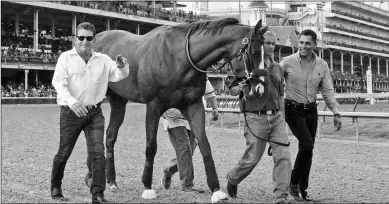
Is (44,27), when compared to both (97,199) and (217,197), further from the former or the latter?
(217,197)

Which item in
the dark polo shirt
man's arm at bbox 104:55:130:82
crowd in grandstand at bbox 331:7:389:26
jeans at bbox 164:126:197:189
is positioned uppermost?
crowd in grandstand at bbox 331:7:389:26

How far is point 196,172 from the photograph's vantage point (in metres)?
7.51

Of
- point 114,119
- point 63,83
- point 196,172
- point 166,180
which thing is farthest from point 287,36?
point 63,83

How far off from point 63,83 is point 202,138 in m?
1.41

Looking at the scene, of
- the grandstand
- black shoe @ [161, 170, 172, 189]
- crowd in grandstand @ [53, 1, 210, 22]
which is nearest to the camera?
black shoe @ [161, 170, 172, 189]

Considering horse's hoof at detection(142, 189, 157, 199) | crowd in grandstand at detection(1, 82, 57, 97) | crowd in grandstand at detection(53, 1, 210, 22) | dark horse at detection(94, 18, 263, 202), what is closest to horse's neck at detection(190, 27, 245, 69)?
dark horse at detection(94, 18, 263, 202)

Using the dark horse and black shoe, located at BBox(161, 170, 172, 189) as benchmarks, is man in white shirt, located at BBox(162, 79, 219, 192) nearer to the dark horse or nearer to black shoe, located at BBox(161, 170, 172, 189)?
black shoe, located at BBox(161, 170, 172, 189)

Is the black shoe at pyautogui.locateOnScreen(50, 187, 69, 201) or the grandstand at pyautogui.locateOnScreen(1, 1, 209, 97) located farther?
the grandstand at pyautogui.locateOnScreen(1, 1, 209, 97)

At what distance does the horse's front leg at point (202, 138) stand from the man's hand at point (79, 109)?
108 centimetres

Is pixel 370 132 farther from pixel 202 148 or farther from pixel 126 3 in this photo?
pixel 126 3

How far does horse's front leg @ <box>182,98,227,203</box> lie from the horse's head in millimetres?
654

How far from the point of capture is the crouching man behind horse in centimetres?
529

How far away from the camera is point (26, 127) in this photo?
15.6 metres

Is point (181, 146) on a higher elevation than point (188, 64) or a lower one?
lower
